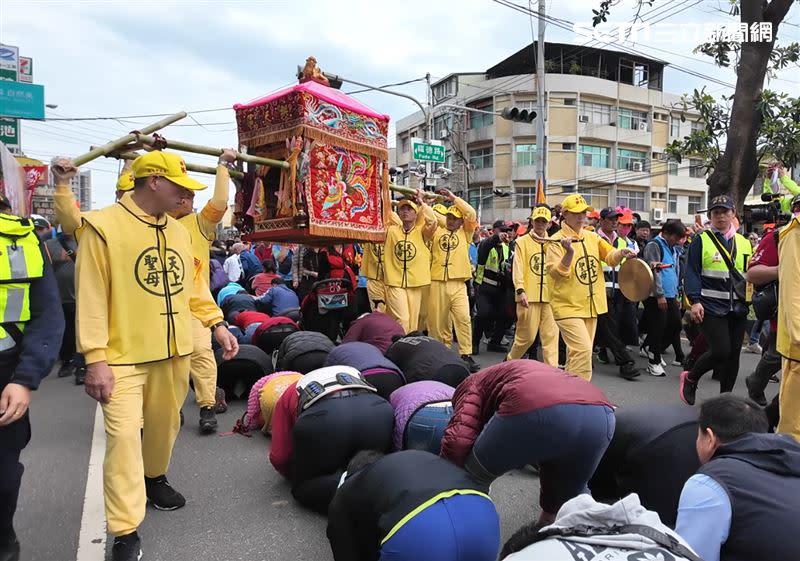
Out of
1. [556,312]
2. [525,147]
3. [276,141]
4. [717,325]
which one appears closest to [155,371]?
[276,141]

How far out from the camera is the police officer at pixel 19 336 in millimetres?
2529

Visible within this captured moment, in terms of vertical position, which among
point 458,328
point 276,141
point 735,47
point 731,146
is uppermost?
point 735,47

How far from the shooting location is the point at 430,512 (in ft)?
7.34

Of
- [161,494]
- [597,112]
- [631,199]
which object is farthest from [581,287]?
[631,199]

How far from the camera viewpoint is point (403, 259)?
292 inches

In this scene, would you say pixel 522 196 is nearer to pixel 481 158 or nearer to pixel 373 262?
pixel 481 158

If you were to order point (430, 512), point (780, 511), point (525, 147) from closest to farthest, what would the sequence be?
point (780, 511) < point (430, 512) < point (525, 147)

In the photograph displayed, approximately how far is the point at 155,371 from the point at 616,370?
6.18 metres

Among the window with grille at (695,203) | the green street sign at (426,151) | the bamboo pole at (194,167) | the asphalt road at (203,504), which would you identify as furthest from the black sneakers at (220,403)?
the window with grille at (695,203)

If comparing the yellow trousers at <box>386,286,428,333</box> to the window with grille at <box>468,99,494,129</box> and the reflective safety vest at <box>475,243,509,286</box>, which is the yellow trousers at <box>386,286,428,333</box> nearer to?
the reflective safety vest at <box>475,243,509,286</box>

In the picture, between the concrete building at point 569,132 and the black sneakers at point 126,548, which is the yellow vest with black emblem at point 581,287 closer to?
the black sneakers at point 126,548

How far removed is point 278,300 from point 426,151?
42.4 feet

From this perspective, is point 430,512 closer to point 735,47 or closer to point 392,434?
point 392,434

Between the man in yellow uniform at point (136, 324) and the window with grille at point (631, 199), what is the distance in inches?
1605
